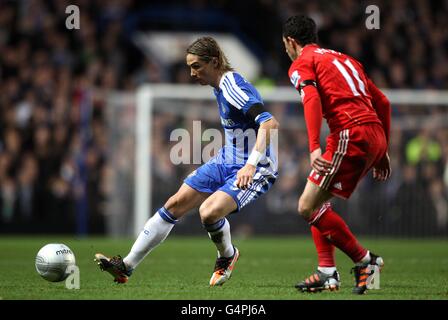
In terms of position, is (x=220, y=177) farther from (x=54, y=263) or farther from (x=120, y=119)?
(x=120, y=119)

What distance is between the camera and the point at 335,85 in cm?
714

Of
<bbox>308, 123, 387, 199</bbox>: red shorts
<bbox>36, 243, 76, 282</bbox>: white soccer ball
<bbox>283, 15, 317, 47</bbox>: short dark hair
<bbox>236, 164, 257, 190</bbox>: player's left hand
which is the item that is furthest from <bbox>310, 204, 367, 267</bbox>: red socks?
<bbox>36, 243, 76, 282</bbox>: white soccer ball

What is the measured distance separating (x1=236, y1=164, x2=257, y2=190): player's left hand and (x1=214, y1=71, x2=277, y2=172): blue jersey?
0.41 metres

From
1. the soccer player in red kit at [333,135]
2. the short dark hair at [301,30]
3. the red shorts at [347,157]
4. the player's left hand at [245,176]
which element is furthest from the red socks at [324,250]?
the short dark hair at [301,30]

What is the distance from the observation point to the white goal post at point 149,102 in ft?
52.2

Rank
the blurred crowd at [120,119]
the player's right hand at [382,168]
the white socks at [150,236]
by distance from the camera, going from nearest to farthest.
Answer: the player's right hand at [382,168] < the white socks at [150,236] < the blurred crowd at [120,119]

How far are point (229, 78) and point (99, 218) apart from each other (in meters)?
9.85

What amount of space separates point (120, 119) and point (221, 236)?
945cm

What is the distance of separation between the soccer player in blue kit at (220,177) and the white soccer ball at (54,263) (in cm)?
25

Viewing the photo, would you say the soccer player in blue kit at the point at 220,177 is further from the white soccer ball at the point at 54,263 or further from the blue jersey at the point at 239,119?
the white soccer ball at the point at 54,263

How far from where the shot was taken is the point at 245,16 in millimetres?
21766

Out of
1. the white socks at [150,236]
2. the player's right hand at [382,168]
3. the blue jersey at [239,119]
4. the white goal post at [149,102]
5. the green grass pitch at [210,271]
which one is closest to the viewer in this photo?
the green grass pitch at [210,271]
